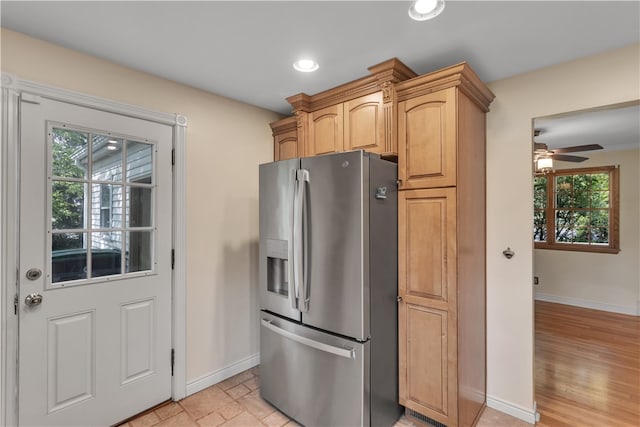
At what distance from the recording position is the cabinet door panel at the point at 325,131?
7.58 ft

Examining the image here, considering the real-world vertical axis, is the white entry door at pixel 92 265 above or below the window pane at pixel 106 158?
below

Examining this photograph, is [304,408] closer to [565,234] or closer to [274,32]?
[274,32]

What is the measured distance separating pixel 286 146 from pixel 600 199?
4.99m

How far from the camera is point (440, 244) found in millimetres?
1858

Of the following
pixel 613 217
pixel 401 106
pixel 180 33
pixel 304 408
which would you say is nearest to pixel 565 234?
pixel 613 217

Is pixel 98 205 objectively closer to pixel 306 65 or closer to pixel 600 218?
pixel 306 65

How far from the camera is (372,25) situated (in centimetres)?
159

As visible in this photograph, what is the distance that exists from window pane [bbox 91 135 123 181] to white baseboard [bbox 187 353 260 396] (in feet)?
5.38

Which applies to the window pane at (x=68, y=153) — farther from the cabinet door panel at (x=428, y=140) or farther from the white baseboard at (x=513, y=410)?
the white baseboard at (x=513, y=410)

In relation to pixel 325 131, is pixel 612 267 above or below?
below

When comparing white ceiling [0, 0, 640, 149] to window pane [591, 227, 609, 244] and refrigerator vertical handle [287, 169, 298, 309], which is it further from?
window pane [591, 227, 609, 244]

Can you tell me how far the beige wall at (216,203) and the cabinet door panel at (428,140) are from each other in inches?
55.5

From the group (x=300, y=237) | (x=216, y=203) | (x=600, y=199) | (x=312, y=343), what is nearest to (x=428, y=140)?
(x=300, y=237)

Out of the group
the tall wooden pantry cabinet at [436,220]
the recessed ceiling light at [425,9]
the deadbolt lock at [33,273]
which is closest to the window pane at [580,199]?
the tall wooden pantry cabinet at [436,220]
